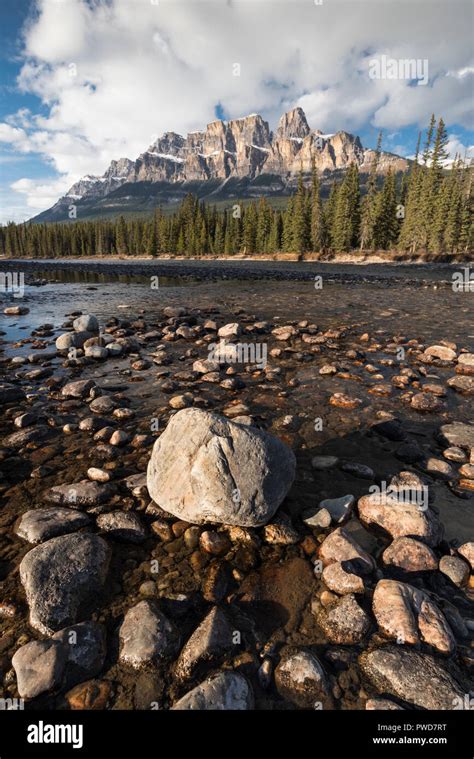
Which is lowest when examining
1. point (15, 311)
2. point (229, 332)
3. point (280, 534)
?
point (280, 534)

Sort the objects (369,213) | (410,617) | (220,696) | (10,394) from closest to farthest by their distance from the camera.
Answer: (220,696), (410,617), (10,394), (369,213)

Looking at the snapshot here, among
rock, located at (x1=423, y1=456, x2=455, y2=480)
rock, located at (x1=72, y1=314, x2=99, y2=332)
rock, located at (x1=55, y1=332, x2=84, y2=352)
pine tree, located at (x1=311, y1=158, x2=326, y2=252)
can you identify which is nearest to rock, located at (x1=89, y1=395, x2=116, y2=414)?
rock, located at (x1=55, y1=332, x2=84, y2=352)

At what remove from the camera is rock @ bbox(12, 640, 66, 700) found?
111 inches

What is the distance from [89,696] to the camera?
2.83 meters

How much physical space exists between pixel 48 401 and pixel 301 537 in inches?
269

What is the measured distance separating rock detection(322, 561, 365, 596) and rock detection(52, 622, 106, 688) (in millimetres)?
2330

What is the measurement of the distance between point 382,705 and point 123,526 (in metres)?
3.22

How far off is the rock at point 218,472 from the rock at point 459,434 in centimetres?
370

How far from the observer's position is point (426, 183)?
68875 mm

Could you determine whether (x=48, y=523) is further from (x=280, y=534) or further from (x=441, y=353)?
(x=441, y=353)

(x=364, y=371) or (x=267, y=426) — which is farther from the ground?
(x=364, y=371)

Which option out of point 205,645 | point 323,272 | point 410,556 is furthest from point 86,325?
point 323,272
